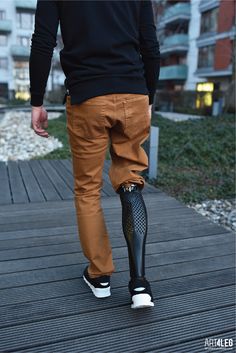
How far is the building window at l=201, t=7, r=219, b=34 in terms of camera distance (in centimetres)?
2544

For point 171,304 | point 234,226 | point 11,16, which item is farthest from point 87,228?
point 11,16

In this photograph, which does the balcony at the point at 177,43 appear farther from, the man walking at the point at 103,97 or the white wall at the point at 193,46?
the man walking at the point at 103,97

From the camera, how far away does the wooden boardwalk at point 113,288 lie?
158 cm

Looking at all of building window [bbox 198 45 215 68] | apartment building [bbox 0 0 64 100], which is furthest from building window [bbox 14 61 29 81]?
building window [bbox 198 45 215 68]

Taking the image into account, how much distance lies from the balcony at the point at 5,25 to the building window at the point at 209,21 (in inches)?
795

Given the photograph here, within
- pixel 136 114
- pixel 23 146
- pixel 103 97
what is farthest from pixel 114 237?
pixel 23 146

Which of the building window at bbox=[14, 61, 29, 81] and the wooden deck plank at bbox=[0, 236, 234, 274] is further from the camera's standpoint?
the building window at bbox=[14, 61, 29, 81]

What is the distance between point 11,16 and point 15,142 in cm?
3467

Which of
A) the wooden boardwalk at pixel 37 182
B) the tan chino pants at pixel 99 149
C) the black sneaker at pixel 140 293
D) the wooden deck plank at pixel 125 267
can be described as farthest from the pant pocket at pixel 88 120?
the wooden boardwalk at pixel 37 182

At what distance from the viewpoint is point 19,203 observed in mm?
3414

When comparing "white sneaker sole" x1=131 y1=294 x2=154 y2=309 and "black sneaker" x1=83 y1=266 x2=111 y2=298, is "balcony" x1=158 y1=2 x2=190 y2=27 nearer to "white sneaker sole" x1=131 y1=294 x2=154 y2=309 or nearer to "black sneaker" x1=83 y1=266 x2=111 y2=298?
"black sneaker" x1=83 y1=266 x2=111 y2=298

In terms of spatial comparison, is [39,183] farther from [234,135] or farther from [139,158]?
[234,135]

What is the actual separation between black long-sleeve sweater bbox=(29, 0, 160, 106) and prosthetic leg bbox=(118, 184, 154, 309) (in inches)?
20.0

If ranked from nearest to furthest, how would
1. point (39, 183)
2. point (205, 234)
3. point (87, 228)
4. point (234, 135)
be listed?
point (87, 228), point (205, 234), point (39, 183), point (234, 135)
